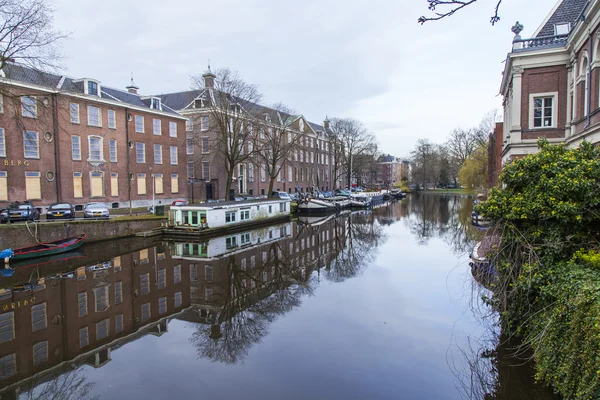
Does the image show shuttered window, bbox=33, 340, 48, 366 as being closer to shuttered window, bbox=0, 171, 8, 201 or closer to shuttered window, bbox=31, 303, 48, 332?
shuttered window, bbox=31, 303, 48, 332

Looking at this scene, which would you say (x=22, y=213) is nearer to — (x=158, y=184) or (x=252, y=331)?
(x=158, y=184)

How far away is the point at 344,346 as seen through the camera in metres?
8.98

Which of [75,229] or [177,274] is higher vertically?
[75,229]

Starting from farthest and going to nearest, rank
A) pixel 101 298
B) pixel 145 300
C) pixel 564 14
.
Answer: pixel 564 14, pixel 101 298, pixel 145 300

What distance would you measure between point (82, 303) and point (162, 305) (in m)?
2.64

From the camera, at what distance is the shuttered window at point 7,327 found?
378 inches

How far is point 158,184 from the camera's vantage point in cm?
3669

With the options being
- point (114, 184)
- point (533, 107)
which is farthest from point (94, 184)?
point (533, 107)

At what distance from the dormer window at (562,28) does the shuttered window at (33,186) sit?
34482 millimetres

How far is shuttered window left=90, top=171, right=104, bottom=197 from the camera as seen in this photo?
31219 mm

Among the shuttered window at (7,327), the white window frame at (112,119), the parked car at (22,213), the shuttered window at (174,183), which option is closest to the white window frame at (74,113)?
the white window frame at (112,119)

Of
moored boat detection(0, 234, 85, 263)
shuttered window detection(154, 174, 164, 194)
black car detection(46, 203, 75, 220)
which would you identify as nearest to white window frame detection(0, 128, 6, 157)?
black car detection(46, 203, 75, 220)

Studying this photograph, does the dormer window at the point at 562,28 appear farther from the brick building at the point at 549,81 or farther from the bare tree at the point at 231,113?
the bare tree at the point at 231,113

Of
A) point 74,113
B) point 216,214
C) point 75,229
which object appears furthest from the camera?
point 74,113
